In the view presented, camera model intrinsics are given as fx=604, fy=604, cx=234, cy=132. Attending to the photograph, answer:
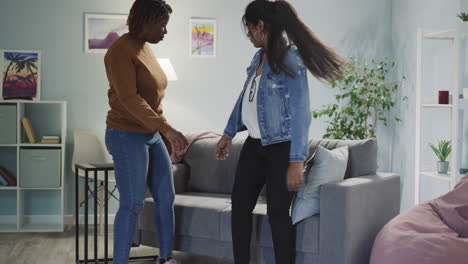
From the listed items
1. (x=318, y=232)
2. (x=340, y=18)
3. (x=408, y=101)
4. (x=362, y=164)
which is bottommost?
(x=318, y=232)

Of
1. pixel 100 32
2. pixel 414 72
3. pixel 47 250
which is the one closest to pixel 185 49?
pixel 100 32

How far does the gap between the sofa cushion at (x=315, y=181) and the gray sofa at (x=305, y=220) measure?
0.16 feet

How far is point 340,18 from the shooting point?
557 centimetres

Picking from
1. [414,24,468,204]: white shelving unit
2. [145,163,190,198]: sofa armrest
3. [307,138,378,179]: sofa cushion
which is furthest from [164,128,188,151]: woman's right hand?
[414,24,468,204]: white shelving unit

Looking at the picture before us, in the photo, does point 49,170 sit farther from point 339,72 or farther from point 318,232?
point 339,72

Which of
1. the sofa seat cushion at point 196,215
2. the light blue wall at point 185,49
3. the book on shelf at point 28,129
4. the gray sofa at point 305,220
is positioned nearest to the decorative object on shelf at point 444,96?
the gray sofa at point 305,220

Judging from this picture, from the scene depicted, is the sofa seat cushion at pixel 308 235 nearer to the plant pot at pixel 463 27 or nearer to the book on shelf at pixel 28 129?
the plant pot at pixel 463 27

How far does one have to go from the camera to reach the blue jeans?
2.93m

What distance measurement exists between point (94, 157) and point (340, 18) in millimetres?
2548

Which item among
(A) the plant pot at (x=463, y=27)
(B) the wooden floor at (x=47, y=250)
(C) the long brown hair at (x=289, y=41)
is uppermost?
(A) the plant pot at (x=463, y=27)

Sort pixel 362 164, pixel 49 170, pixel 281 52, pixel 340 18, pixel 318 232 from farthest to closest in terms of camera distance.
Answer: pixel 340 18 → pixel 49 170 → pixel 362 164 → pixel 318 232 → pixel 281 52

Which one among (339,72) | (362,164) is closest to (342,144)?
(362,164)

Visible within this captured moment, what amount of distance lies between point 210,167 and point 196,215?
2.07 feet

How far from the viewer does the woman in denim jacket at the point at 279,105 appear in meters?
2.61
